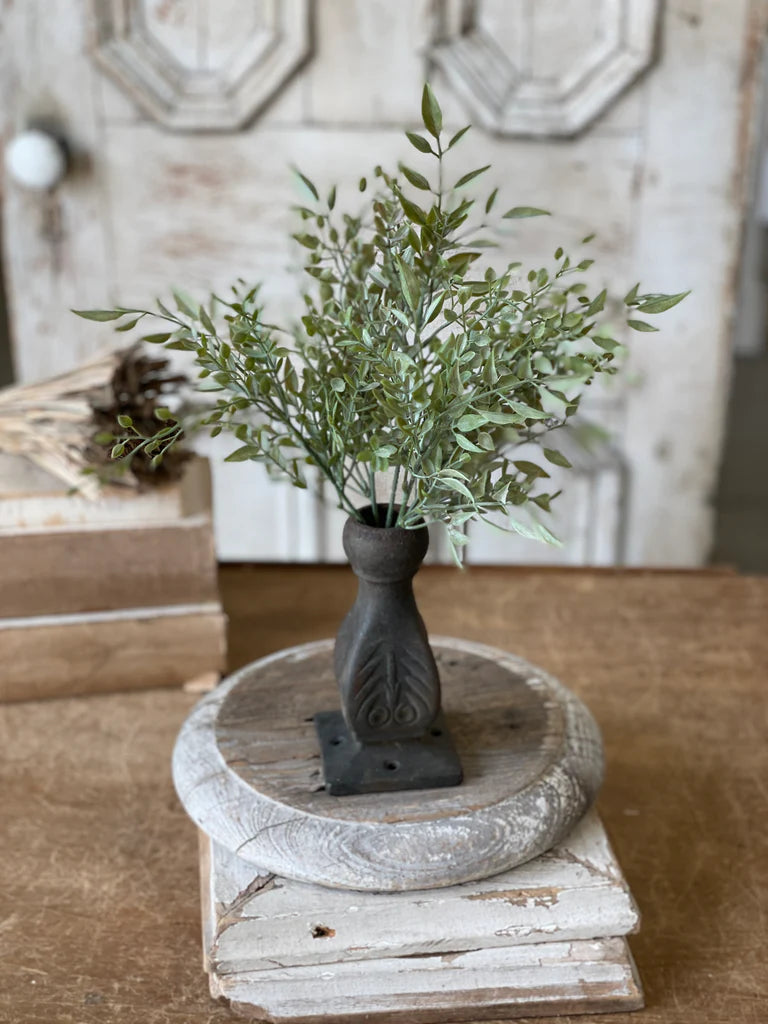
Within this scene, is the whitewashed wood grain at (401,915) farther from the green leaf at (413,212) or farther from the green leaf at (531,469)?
the green leaf at (413,212)

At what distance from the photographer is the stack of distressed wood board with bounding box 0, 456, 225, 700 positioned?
102cm

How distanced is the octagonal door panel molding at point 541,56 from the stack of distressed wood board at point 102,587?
1053 mm

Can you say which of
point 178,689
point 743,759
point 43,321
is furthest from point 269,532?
point 743,759

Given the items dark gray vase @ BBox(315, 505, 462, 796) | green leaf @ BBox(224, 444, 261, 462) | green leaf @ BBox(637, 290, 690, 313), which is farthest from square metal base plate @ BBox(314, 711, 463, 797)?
green leaf @ BBox(637, 290, 690, 313)

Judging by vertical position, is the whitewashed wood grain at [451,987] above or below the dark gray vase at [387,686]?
below

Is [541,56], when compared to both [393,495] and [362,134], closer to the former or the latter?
[362,134]

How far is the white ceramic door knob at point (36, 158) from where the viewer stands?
179cm

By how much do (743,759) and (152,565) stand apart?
22.7 inches

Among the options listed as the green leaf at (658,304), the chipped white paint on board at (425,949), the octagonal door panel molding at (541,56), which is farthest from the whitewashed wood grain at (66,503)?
the octagonal door panel molding at (541,56)

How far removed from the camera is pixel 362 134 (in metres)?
1.83

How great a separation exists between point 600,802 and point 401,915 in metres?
0.27

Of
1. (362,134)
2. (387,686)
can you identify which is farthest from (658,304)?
(362,134)

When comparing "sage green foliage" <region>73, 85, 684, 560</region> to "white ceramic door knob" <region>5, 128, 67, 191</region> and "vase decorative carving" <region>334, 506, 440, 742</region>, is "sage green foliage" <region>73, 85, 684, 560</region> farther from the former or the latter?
"white ceramic door knob" <region>5, 128, 67, 191</region>

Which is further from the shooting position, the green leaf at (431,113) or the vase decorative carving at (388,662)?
the vase decorative carving at (388,662)
